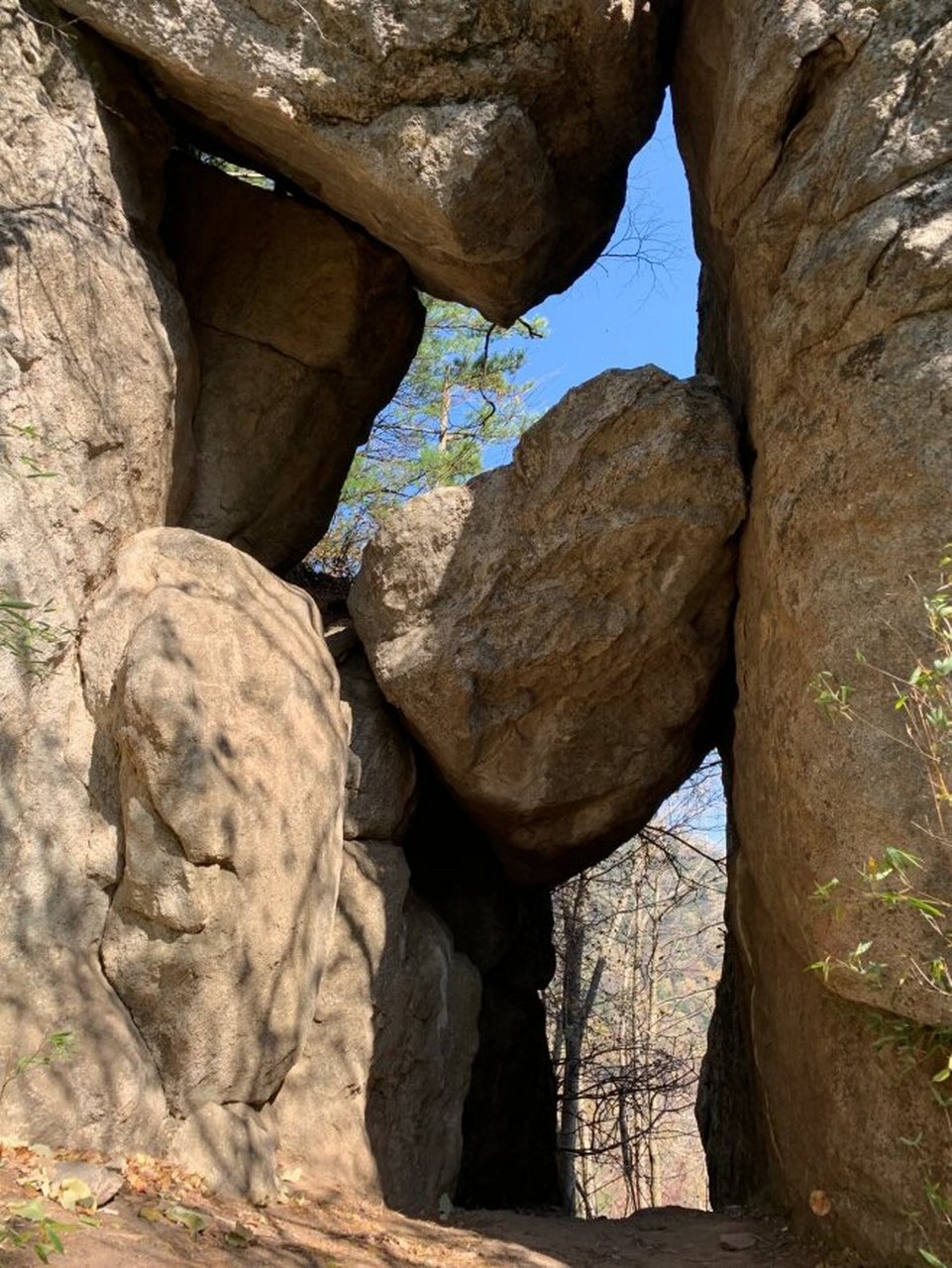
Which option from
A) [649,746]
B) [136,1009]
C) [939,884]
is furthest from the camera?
[649,746]

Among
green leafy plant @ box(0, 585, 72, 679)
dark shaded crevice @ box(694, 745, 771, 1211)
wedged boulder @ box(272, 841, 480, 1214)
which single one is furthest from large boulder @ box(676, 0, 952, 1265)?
green leafy plant @ box(0, 585, 72, 679)

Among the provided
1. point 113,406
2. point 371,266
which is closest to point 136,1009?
point 113,406

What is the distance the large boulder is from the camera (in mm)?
3914

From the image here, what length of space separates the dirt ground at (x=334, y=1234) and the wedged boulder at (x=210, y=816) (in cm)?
52

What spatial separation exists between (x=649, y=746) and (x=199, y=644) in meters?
2.69

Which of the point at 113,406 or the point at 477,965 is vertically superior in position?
the point at 113,406

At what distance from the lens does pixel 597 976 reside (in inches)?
500

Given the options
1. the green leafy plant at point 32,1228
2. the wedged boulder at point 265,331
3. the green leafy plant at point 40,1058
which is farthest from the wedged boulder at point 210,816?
the wedged boulder at point 265,331

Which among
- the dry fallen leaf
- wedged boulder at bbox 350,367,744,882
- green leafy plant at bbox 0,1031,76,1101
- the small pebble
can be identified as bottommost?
the small pebble

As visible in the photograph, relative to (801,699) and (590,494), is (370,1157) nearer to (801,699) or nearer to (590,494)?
(801,699)

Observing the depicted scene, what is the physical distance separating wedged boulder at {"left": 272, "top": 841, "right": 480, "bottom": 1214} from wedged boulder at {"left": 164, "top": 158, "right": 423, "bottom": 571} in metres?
2.17

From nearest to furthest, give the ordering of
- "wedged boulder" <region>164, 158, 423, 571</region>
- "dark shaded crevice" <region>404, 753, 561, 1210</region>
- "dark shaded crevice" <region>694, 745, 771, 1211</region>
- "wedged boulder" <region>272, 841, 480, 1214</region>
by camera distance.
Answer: "wedged boulder" <region>272, 841, 480, 1214</region>
"dark shaded crevice" <region>694, 745, 771, 1211</region>
"wedged boulder" <region>164, 158, 423, 571</region>
"dark shaded crevice" <region>404, 753, 561, 1210</region>

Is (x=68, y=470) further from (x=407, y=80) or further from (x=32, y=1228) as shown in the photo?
(x=32, y=1228)

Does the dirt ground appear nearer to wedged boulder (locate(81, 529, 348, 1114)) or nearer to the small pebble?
→ the small pebble
